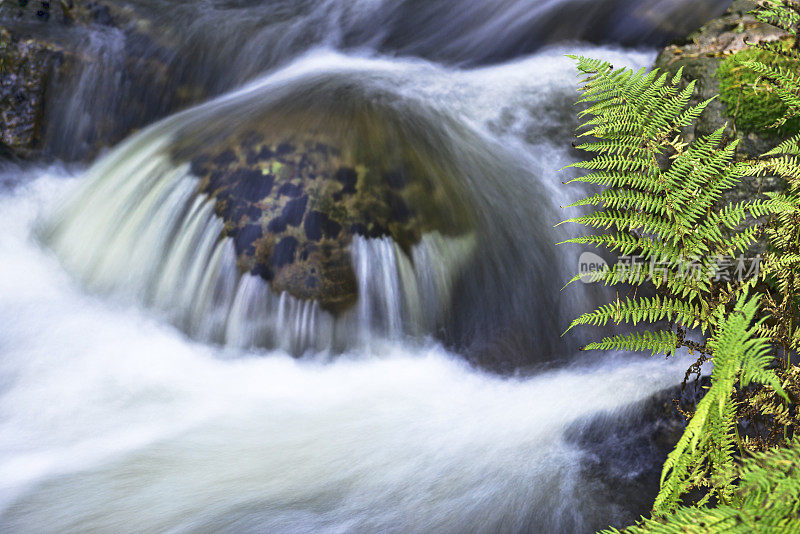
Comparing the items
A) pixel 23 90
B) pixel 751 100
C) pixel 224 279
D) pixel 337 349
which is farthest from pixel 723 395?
pixel 23 90

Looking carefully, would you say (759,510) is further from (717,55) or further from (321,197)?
(717,55)

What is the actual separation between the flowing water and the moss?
3.89 feet

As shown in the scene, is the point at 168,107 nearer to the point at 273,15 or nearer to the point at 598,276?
the point at 273,15

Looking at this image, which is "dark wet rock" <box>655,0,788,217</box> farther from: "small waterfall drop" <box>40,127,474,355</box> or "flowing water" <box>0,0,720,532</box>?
"small waterfall drop" <box>40,127,474,355</box>

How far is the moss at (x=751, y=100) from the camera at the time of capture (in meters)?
3.99

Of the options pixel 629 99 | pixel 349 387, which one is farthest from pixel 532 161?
pixel 629 99

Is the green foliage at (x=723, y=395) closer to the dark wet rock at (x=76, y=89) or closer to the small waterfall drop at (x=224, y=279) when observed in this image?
the small waterfall drop at (x=224, y=279)

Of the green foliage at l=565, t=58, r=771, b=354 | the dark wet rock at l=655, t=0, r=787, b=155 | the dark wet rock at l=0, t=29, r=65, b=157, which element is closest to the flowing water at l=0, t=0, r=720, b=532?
the dark wet rock at l=0, t=29, r=65, b=157

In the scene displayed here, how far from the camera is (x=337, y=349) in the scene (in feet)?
13.7

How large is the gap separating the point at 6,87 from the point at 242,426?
4.66 meters

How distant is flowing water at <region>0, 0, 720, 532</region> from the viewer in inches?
129

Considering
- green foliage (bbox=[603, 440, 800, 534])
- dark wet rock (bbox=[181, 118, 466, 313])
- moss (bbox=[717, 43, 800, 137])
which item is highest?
moss (bbox=[717, 43, 800, 137])

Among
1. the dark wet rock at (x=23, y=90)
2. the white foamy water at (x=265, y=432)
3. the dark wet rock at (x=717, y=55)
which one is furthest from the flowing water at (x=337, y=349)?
the dark wet rock at (x=717, y=55)

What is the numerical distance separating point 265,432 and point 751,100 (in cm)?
371
